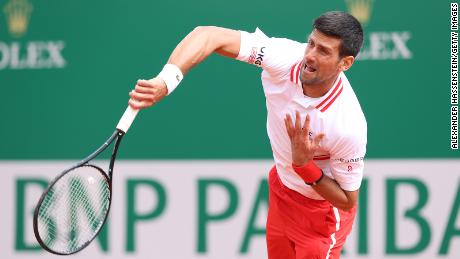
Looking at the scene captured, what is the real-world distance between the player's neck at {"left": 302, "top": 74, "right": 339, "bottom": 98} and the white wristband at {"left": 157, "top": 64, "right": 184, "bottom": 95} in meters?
0.72

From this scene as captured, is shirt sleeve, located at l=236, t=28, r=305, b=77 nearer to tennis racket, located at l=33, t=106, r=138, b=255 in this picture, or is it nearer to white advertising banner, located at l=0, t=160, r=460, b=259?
tennis racket, located at l=33, t=106, r=138, b=255

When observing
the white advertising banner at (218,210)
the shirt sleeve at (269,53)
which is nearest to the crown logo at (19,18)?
the white advertising banner at (218,210)

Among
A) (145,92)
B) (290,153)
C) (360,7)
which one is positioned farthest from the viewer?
(360,7)

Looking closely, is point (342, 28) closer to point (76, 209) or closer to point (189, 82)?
point (76, 209)

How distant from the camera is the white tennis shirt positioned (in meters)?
3.86

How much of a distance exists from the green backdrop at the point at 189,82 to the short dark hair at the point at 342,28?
1632mm

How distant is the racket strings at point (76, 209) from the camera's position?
3.95 m

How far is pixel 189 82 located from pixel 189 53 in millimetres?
2235

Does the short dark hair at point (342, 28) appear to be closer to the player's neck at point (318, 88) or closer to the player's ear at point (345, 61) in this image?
the player's ear at point (345, 61)

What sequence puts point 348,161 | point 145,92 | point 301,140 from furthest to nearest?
1. point 348,161
2. point 301,140
3. point 145,92

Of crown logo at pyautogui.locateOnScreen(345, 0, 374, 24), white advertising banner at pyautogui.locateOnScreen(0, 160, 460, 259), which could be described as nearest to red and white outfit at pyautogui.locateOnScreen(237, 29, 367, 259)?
white advertising banner at pyautogui.locateOnScreen(0, 160, 460, 259)

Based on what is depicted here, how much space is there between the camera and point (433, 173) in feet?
18.1

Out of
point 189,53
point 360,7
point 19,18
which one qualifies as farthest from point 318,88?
point 19,18

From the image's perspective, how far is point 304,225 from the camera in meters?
4.39
